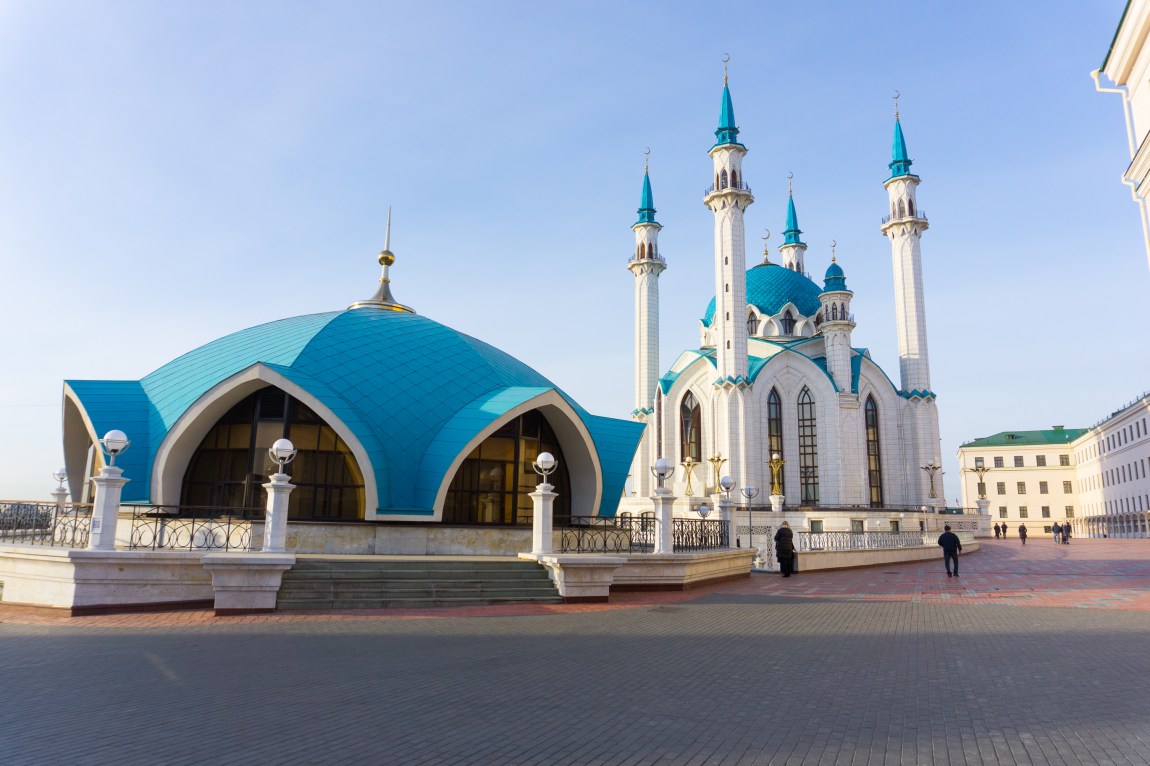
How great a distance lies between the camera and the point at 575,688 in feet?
21.0

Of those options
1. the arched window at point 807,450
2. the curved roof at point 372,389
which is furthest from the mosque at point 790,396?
the curved roof at point 372,389

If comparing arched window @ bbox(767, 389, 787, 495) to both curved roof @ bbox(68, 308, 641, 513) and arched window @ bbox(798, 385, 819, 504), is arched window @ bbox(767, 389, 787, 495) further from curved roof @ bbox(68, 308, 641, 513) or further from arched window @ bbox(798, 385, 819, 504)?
curved roof @ bbox(68, 308, 641, 513)

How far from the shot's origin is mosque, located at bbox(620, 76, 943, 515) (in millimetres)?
42344

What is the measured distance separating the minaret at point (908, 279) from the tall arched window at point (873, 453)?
8.49 ft

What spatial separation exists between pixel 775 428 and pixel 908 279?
1346 cm

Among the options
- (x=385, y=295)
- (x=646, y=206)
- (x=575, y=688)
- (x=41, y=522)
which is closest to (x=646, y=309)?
(x=646, y=206)

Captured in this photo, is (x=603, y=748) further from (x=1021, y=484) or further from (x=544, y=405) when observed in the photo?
(x=1021, y=484)

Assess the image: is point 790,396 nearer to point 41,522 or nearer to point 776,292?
point 776,292

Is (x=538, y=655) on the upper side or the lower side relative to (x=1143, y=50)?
lower

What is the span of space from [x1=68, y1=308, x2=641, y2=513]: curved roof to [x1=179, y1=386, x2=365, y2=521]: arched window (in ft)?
3.00

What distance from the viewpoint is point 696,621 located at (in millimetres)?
10633

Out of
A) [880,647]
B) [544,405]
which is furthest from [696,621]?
[544,405]

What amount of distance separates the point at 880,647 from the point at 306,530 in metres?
11.6

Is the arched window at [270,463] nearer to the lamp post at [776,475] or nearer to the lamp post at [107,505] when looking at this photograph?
the lamp post at [107,505]
